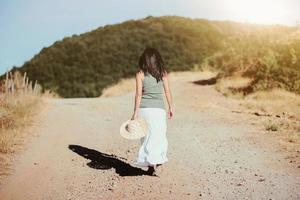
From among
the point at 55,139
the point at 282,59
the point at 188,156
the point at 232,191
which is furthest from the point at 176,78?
the point at 232,191

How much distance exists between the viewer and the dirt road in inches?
249

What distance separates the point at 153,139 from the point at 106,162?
152 centimetres

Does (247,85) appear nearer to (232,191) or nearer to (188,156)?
(188,156)

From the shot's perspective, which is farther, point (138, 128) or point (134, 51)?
point (134, 51)

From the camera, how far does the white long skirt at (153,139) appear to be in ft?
22.5

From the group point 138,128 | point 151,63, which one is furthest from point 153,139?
point 151,63

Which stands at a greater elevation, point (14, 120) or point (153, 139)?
point (153, 139)

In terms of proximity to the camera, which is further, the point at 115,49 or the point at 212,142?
the point at 115,49

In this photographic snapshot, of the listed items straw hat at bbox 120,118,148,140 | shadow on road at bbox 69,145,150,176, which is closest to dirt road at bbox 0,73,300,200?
shadow on road at bbox 69,145,150,176

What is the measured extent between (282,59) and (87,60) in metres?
25.8

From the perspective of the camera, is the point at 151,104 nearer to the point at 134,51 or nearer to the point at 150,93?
the point at 150,93

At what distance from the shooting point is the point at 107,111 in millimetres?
15430

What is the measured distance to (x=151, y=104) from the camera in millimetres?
6891

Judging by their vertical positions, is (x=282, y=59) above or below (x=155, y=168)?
above
